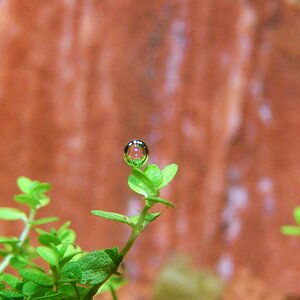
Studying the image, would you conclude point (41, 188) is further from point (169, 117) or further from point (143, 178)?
point (169, 117)

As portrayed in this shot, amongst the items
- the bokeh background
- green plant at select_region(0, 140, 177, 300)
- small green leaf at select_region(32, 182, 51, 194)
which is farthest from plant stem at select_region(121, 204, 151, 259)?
the bokeh background

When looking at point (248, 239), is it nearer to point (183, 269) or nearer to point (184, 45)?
point (183, 269)

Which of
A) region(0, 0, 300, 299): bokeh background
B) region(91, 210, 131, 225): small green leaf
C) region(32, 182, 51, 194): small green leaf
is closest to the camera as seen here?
region(91, 210, 131, 225): small green leaf

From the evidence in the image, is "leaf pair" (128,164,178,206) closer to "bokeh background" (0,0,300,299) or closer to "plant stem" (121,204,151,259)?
"plant stem" (121,204,151,259)

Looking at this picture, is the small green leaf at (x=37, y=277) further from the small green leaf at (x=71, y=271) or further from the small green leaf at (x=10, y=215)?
the small green leaf at (x=10, y=215)

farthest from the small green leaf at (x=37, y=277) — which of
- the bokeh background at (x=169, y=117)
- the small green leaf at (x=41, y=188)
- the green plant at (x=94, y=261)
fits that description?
the bokeh background at (x=169, y=117)

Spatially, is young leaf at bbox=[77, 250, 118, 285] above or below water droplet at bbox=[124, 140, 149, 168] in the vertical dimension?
below

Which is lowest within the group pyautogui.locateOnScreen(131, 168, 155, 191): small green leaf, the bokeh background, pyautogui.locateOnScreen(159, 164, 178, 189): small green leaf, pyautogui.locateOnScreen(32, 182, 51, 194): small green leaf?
pyautogui.locateOnScreen(131, 168, 155, 191): small green leaf
